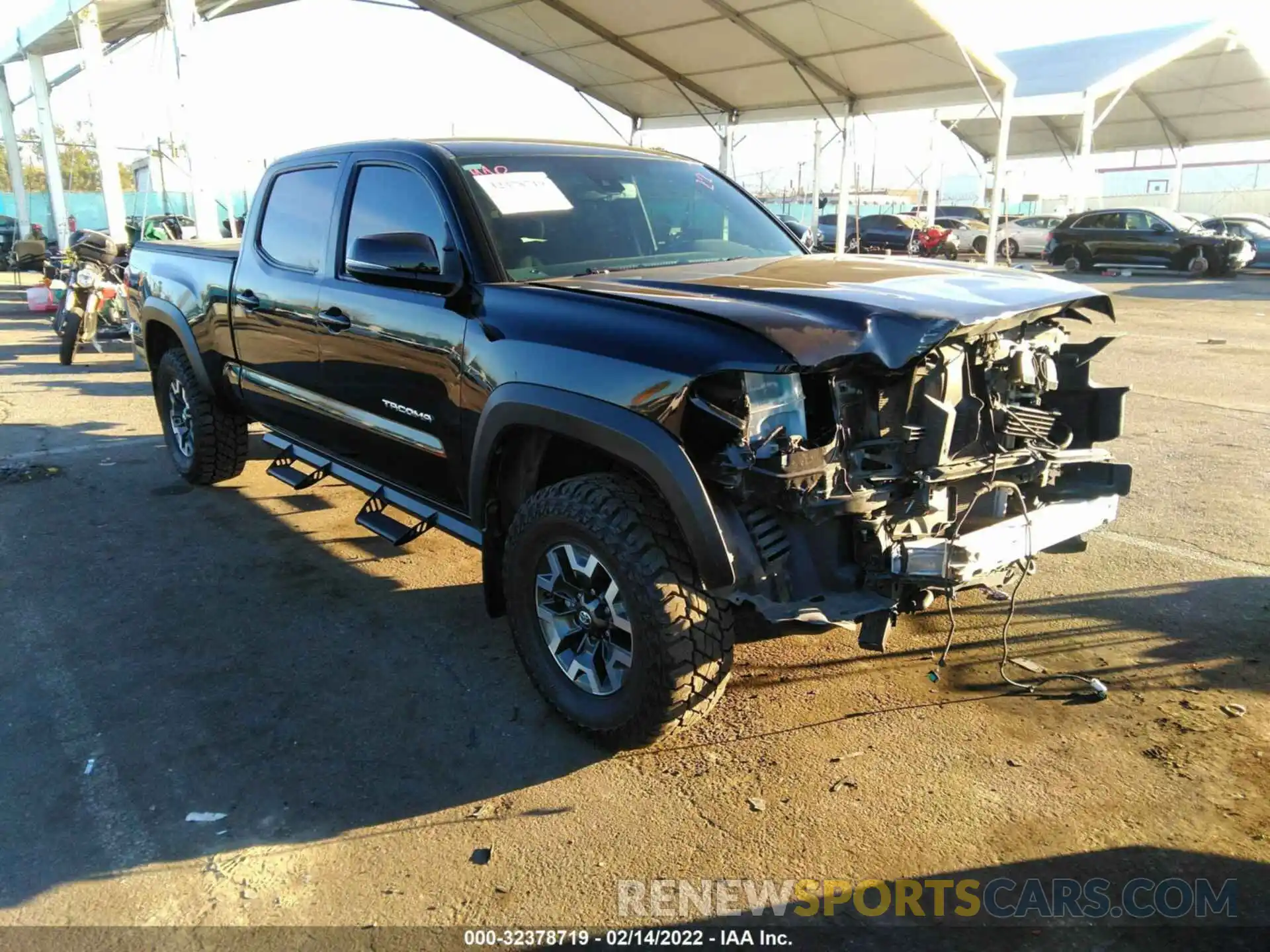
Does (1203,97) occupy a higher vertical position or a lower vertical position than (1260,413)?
higher

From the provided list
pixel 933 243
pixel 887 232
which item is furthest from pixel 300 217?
pixel 887 232

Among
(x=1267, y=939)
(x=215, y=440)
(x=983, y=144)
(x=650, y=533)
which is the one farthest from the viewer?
(x=983, y=144)

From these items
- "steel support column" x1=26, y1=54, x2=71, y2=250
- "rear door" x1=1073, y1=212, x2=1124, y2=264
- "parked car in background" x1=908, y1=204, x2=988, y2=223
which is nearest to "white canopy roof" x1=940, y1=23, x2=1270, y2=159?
"rear door" x1=1073, y1=212, x2=1124, y2=264

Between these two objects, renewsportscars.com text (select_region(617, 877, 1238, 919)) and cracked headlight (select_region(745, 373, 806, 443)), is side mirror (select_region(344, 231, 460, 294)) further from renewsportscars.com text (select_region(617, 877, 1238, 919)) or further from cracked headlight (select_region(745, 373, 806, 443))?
renewsportscars.com text (select_region(617, 877, 1238, 919))

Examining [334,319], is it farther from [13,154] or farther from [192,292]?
[13,154]

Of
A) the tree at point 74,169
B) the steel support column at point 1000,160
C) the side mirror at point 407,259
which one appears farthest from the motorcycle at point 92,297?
the tree at point 74,169

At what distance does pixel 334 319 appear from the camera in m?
4.26

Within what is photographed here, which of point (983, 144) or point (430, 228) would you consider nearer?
point (430, 228)

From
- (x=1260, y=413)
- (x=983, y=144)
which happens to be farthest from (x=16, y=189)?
(x=983, y=144)

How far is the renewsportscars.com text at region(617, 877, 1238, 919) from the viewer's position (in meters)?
2.49

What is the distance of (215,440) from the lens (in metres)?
5.99

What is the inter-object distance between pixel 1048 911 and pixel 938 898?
283 millimetres

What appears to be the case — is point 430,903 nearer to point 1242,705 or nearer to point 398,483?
point 398,483

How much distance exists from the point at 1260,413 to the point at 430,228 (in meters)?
7.34
